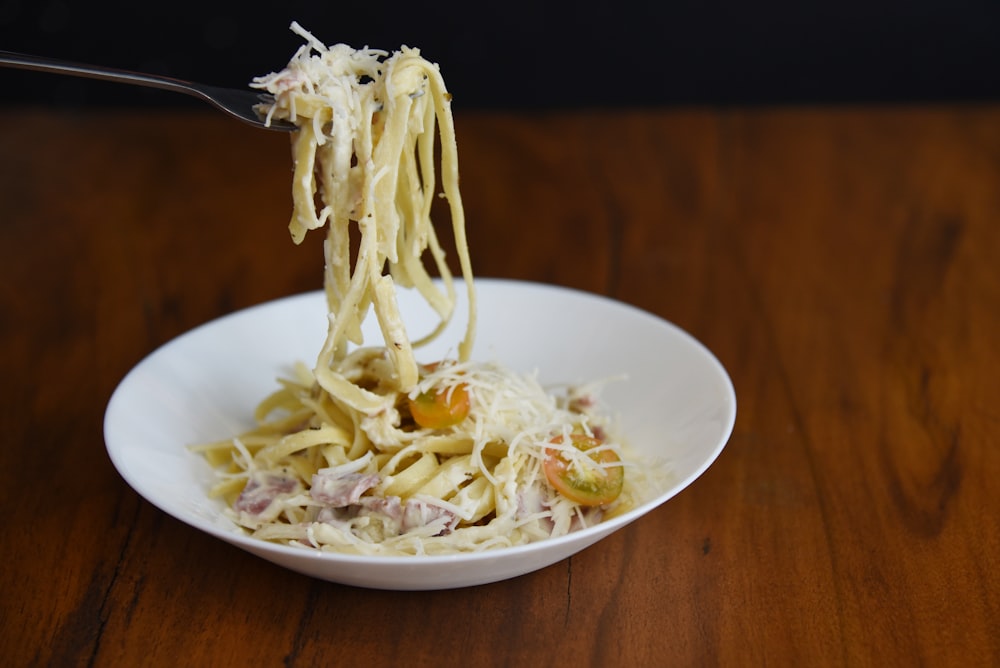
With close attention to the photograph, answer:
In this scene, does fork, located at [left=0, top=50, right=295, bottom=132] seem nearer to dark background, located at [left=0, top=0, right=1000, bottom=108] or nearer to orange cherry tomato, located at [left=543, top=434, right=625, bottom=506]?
orange cherry tomato, located at [left=543, top=434, right=625, bottom=506]

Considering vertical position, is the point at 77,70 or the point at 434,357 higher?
the point at 77,70

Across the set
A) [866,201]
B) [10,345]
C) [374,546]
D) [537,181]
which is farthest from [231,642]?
[866,201]

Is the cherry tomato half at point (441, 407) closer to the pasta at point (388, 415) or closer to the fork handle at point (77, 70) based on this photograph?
the pasta at point (388, 415)

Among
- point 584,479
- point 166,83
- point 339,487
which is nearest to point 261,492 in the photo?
point 339,487

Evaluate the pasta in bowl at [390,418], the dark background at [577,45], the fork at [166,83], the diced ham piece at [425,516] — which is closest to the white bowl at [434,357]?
the pasta in bowl at [390,418]

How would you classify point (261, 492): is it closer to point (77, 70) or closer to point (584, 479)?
point (584, 479)
